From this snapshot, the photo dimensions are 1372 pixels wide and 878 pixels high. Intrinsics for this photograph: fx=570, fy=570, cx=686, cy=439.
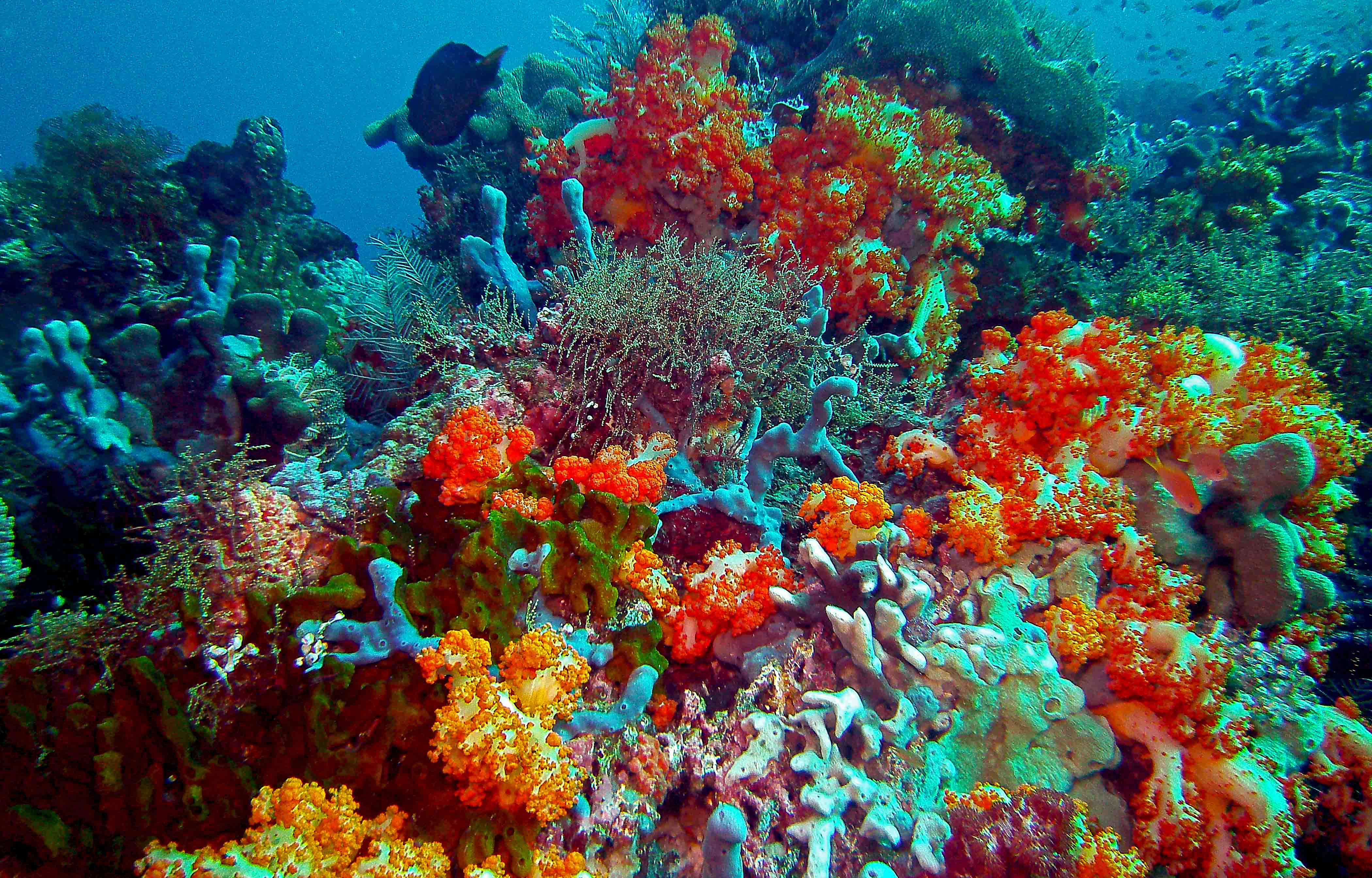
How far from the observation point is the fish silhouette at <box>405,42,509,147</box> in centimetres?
835

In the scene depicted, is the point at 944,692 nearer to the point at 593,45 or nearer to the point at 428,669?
the point at 428,669

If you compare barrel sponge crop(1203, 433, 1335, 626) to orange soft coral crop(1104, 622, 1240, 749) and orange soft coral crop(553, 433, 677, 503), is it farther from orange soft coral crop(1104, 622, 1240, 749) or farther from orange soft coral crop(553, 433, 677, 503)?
orange soft coral crop(553, 433, 677, 503)

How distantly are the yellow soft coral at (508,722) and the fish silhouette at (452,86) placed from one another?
8.80m

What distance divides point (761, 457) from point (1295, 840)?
2680 millimetres

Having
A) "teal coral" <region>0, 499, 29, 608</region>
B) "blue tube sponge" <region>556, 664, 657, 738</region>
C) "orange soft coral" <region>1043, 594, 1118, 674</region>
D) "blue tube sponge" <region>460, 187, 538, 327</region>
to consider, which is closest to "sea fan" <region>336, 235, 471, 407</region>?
"blue tube sponge" <region>460, 187, 538, 327</region>

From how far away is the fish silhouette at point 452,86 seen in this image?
835 cm

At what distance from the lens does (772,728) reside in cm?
238

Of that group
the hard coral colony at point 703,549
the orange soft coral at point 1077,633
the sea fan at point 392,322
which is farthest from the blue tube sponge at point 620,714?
the sea fan at point 392,322

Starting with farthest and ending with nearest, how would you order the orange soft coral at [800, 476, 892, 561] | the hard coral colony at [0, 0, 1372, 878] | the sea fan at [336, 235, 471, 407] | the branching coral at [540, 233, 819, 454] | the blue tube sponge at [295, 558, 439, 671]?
the sea fan at [336, 235, 471, 407] < the branching coral at [540, 233, 819, 454] < the orange soft coral at [800, 476, 892, 561] < the blue tube sponge at [295, 558, 439, 671] < the hard coral colony at [0, 0, 1372, 878]

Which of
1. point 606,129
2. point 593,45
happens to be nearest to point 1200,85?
point 593,45

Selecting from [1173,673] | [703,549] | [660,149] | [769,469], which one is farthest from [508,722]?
[660,149]

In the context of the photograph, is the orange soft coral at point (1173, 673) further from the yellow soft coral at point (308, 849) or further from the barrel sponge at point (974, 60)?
the barrel sponge at point (974, 60)

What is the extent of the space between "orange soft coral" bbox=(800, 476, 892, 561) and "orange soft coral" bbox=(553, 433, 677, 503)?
94 centimetres

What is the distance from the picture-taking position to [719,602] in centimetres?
278
